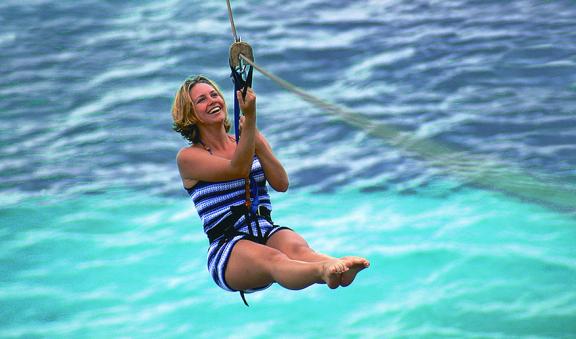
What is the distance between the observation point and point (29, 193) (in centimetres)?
923

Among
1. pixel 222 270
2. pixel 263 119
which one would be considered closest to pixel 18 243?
pixel 263 119

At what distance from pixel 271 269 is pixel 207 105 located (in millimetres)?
678

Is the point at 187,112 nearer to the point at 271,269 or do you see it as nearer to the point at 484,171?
the point at 271,269

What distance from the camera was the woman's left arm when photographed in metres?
3.79

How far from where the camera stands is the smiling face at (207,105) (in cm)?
377

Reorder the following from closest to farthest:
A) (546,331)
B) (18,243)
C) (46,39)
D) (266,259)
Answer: (266,259)
(546,331)
(18,243)
(46,39)

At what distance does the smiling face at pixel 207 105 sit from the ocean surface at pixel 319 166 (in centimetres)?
413

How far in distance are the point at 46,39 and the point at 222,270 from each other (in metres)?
8.39

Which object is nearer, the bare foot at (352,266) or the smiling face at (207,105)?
the bare foot at (352,266)

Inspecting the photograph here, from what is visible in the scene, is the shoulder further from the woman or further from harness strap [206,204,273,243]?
harness strap [206,204,273,243]

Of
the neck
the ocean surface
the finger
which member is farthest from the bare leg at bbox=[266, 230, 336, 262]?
the ocean surface

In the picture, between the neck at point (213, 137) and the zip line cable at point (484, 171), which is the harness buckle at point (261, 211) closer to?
the neck at point (213, 137)

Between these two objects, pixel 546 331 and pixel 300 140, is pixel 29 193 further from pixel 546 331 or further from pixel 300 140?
pixel 546 331

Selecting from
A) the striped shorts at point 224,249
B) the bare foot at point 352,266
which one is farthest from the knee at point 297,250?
the bare foot at point 352,266
